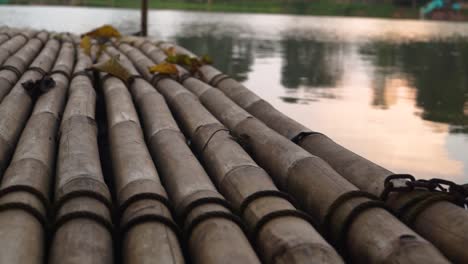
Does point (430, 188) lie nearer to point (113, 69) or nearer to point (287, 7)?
point (113, 69)

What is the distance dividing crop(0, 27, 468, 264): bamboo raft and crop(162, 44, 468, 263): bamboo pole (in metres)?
0.02

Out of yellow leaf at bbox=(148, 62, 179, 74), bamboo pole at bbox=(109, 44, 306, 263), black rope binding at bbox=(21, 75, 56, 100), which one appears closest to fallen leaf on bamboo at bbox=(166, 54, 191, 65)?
yellow leaf at bbox=(148, 62, 179, 74)

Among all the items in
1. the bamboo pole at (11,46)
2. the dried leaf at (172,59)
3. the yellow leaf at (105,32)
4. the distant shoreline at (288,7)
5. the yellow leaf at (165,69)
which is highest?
the distant shoreline at (288,7)

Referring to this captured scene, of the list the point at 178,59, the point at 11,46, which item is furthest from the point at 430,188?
the point at 11,46

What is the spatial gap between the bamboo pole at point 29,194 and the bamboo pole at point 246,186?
138 centimetres

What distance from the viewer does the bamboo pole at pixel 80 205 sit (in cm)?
443

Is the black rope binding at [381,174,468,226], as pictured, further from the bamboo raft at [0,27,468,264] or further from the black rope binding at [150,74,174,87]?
the black rope binding at [150,74,174,87]

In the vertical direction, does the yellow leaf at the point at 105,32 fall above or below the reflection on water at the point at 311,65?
above

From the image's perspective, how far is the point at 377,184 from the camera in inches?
245

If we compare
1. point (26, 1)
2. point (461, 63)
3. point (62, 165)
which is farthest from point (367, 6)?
point (62, 165)

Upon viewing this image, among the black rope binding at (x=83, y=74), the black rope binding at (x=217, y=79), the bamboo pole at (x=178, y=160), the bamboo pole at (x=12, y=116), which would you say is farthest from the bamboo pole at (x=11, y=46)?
the black rope binding at (x=217, y=79)

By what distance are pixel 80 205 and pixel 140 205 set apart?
1.75 feet

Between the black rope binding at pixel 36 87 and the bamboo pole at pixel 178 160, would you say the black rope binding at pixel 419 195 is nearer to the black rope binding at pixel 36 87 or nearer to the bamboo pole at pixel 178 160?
the bamboo pole at pixel 178 160

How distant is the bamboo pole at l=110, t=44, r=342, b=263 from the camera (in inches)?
179
